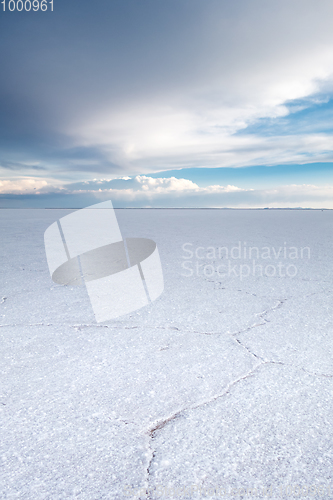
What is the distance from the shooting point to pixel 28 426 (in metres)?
1.57

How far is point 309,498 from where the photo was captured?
122 centimetres

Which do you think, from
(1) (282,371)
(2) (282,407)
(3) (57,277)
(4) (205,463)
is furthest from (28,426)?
(3) (57,277)

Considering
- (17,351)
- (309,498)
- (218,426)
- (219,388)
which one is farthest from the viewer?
(17,351)

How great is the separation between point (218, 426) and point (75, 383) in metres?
0.87

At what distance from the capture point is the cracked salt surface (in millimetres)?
1294

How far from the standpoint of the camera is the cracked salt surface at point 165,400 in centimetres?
129

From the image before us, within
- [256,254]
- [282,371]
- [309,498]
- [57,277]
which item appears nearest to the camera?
[309,498]

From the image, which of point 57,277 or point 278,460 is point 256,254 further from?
point 278,460

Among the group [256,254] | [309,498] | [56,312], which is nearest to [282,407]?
[309,498]

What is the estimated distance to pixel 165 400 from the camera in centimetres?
177

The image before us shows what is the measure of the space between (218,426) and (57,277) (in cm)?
362

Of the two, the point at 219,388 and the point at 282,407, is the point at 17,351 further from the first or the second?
the point at 282,407

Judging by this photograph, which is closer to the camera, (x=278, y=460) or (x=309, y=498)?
(x=309, y=498)

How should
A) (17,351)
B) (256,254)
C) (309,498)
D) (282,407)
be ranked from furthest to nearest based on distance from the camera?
(256,254) < (17,351) < (282,407) < (309,498)
